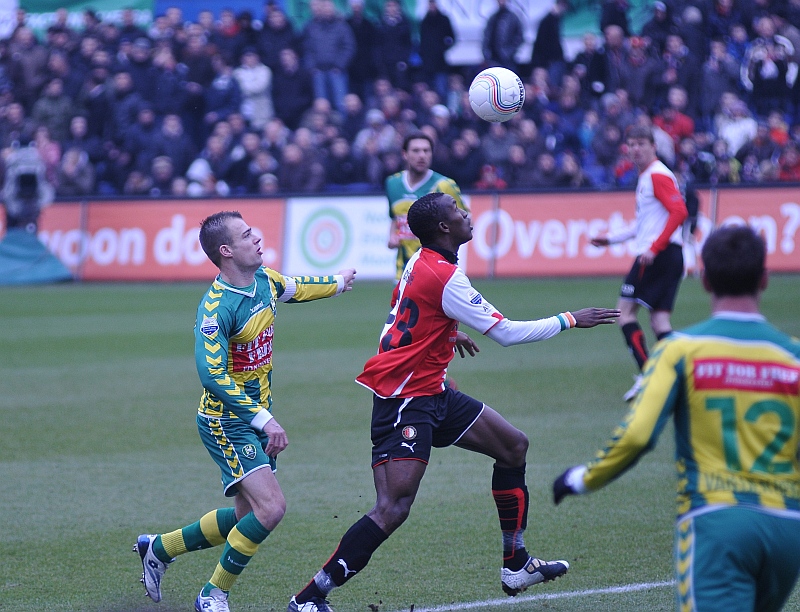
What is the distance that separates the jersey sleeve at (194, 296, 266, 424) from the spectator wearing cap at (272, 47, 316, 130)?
1719 centimetres

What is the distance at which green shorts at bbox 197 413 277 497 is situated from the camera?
5.22m

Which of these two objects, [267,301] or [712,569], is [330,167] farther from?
[712,569]

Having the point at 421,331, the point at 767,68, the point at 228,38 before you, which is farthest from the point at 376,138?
the point at 421,331

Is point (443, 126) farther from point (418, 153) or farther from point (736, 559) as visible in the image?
point (736, 559)

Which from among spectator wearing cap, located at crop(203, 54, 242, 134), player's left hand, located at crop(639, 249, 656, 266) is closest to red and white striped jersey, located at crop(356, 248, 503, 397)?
player's left hand, located at crop(639, 249, 656, 266)

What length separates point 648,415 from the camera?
3393 millimetres

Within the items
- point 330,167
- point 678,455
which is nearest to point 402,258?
point 678,455

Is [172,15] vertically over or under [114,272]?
over

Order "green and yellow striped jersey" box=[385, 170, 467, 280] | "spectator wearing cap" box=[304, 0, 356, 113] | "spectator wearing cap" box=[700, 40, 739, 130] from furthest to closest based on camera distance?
1. "spectator wearing cap" box=[304, 0, 356, 113]
2. "spectator wearing cap" box=[700, 40, 739, 130]
3. "green and yellow striped jersey" box=[385, 170, 467, 280]

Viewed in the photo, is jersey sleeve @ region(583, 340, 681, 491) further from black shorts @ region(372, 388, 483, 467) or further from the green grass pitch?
the green grass pitch

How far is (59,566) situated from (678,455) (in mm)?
3752

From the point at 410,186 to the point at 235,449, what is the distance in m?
5.08

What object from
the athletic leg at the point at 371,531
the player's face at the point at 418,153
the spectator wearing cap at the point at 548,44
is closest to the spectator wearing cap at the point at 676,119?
the spectator wearing cap at the point at 548,44

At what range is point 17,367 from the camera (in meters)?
12.5
